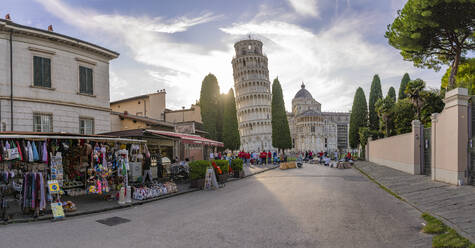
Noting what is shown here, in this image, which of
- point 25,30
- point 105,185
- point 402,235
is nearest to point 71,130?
point 25,30

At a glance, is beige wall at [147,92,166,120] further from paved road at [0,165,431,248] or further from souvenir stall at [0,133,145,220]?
paved road at [0,165,431,248]

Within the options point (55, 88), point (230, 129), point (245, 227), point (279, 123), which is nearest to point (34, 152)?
point (245, 227)

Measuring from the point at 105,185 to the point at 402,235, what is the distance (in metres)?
10.3

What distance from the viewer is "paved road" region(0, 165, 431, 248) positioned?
5.96 m

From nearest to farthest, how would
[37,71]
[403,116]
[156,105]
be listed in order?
[37,71]
[156,105]
[403,116]

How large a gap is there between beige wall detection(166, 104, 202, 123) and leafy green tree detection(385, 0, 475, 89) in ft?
93.1

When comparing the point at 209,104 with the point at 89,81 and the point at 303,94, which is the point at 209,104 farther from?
the point at 303,94

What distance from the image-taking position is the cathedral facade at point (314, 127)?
107 m

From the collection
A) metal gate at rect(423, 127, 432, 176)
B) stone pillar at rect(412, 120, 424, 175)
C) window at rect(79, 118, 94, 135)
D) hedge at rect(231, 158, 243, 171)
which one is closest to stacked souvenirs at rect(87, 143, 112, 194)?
window at rect(79, 118, 94, 135)

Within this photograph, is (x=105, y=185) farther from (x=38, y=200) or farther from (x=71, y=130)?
(x=71, y=130)

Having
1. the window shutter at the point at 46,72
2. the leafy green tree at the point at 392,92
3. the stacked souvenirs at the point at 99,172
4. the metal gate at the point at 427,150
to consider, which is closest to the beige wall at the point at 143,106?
the window shutter at the point at 46,72

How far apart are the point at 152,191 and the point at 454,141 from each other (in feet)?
44.8

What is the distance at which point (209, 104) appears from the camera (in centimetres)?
4328

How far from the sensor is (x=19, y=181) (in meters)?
11.0
